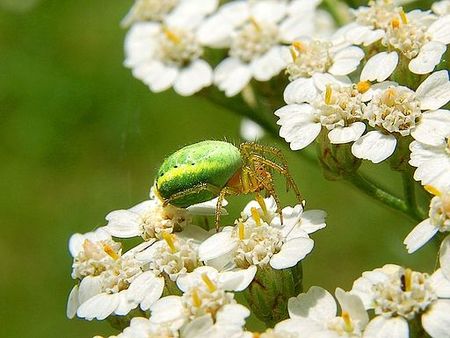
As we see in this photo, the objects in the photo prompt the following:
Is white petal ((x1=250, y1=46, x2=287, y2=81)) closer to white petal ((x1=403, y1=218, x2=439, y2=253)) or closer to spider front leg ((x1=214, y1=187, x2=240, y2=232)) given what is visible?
spider front leg ((x1=214, y1=187, x2=240, y2=232))

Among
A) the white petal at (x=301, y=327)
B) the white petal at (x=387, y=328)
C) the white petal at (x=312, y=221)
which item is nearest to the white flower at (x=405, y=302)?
the white petal at (x=387, y=328)

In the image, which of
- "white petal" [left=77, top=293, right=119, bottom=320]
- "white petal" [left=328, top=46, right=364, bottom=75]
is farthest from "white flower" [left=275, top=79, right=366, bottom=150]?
"white petal" [left=77, top=293, right=119, bottom=320]

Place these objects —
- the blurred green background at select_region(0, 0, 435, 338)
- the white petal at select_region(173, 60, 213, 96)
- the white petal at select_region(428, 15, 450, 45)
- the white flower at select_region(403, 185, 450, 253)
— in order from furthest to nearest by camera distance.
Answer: the blurred green background at select_region(0, 0, 435, 338)
the white petal at select_region(173, 60, 213, 96)
the white petal at select_region(428, 15, 450, 45)
the white flower at select_region(403, 185, 450, 253)

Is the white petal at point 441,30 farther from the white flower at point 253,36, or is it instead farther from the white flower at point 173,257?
the white flower at point 173,257

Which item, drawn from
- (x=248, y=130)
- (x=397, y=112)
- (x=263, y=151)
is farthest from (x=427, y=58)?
(x=248, y=130)

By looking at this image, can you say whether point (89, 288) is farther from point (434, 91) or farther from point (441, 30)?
point (441, 30)

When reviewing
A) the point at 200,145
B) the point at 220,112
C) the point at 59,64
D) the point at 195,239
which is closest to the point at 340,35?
the point at 200,145
